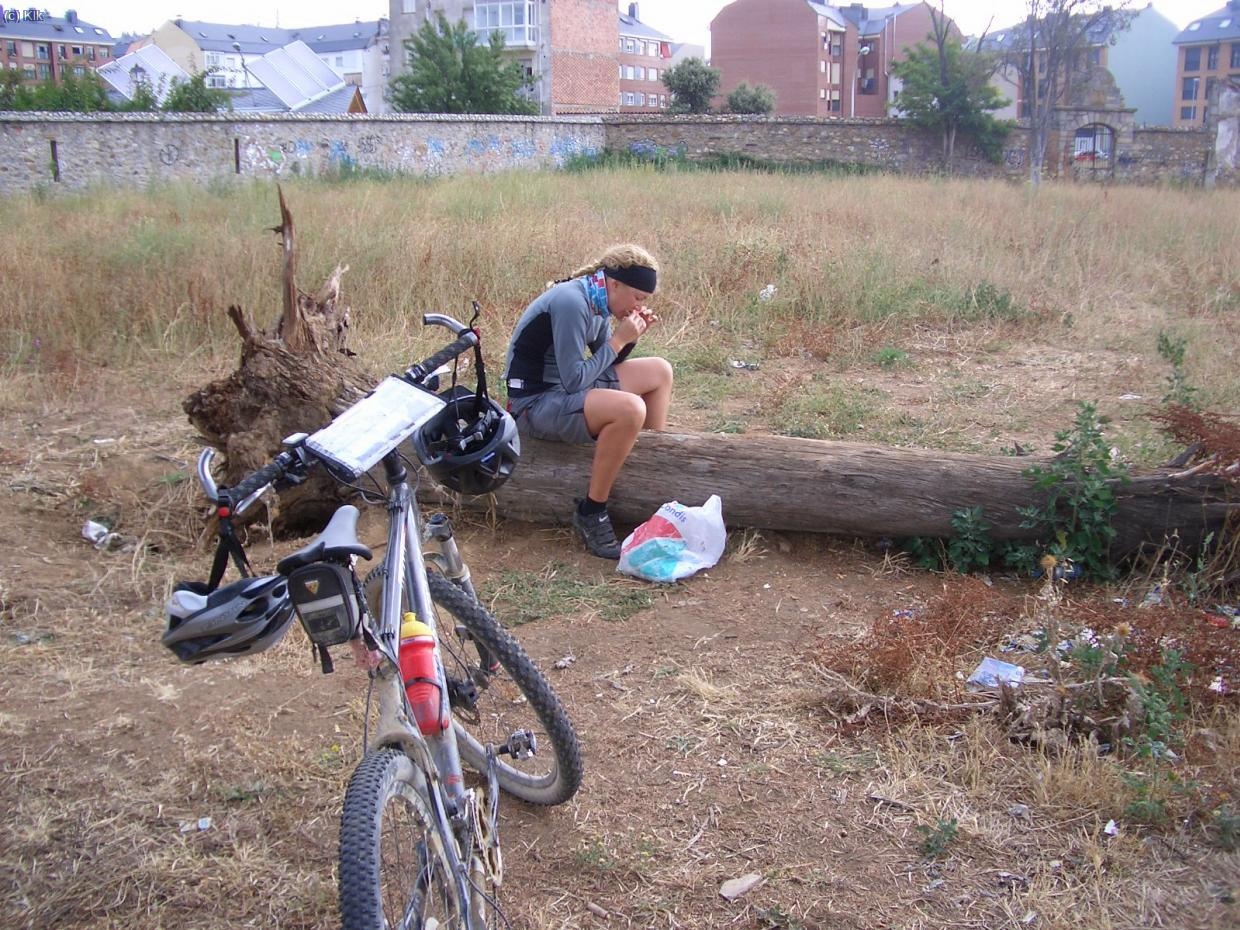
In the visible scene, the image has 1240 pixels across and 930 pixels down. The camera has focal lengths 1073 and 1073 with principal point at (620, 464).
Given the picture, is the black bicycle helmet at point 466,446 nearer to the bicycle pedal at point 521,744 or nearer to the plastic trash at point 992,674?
the bicycle pedal at point 521,744

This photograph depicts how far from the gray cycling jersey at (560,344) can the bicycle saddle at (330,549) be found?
254cm

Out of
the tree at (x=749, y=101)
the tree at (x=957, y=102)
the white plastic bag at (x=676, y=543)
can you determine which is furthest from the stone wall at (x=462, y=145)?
the white plastic bag at (x=676, y=543)

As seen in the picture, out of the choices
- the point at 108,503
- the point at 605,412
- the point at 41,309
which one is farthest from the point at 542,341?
the point at 41,309

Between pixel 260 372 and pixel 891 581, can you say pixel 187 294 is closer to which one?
pixel 260 372

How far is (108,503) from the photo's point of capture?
5023 mm

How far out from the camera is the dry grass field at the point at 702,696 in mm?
2605

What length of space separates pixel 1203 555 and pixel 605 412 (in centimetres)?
239

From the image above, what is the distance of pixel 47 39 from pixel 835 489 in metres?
99.7

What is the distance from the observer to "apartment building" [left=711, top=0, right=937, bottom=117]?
58.2 m

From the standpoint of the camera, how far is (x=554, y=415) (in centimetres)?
458

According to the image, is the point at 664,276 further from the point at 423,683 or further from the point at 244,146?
the point at 244,146

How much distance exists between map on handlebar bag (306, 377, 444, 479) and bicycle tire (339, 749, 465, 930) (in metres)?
0.53

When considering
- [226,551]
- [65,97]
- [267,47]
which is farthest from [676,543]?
[267,47]

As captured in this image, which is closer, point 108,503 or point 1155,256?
point 108,503
